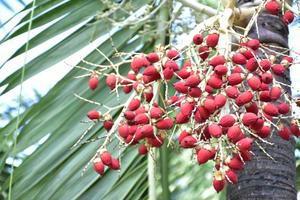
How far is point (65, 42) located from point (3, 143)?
0.31 meters

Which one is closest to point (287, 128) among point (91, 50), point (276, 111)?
point (276, 111)

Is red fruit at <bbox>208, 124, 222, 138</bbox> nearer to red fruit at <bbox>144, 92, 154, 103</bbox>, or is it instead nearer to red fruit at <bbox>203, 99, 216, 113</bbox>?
red fruit at <bbox>203, 99, 216, 113</bbox>

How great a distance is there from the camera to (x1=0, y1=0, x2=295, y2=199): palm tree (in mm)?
1645

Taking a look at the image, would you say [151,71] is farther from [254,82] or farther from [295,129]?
[295,129]

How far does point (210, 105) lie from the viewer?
1.07 metres

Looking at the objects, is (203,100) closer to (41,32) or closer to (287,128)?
(287,128)

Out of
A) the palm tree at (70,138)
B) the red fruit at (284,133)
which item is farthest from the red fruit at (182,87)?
the palm tree at (70,138)

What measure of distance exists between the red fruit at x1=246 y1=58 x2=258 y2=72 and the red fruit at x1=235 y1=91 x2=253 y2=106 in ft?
0.21

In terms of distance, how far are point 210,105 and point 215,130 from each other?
0.13 ft

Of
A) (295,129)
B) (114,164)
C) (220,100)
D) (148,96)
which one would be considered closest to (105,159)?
(114,164)

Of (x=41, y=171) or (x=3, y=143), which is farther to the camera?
(x=3, y=143)

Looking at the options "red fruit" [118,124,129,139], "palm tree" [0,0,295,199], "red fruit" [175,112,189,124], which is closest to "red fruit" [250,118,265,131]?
"red fruit" [175,112,189,124]

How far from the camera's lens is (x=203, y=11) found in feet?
5.23

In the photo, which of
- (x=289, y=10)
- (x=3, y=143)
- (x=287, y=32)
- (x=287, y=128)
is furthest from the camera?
(x=3, y=143)
